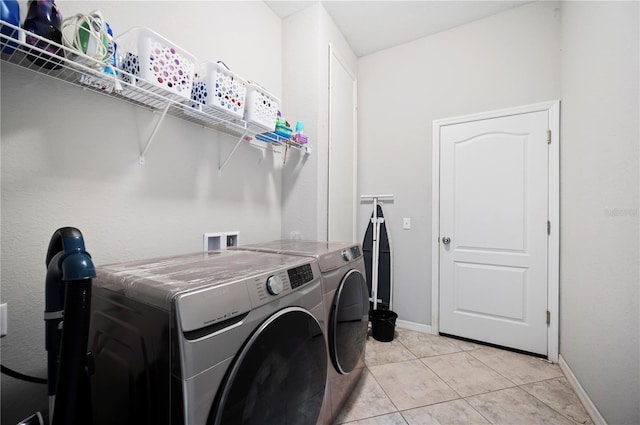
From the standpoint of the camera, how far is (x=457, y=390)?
66.8 inches

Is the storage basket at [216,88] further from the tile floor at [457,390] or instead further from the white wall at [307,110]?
the tile floor at [457,390]

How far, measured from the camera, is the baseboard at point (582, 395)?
4.66 feet

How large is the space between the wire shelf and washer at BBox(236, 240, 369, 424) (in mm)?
795

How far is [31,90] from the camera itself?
951 mm

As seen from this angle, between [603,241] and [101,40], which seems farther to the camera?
[603,241]

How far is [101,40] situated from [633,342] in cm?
241

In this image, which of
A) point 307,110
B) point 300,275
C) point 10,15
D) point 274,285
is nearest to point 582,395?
point 300,275

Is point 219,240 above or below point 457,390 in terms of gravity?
above

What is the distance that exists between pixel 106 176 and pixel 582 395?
282 cm

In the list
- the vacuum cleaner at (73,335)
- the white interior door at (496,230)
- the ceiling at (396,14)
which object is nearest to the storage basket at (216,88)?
the vacuum cleaner at (73,335)

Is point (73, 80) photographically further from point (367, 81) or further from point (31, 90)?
point (367, 81)

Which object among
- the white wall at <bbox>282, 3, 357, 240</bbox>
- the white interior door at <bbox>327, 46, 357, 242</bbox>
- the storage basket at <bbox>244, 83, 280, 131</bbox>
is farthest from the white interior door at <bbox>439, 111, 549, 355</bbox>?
the storage basket at <bbox>244, 83, 280, 131</bbox>

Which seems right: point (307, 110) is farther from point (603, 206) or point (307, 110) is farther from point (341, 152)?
point (603, 206)

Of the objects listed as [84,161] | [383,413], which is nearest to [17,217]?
[84,161]
